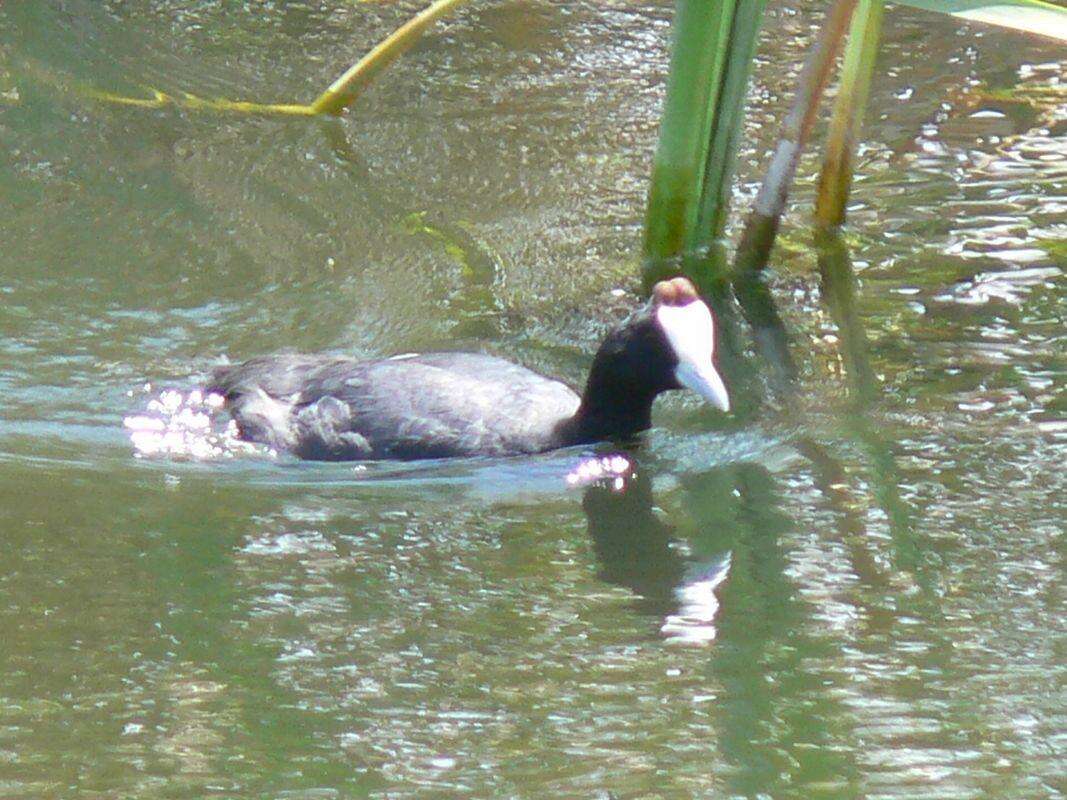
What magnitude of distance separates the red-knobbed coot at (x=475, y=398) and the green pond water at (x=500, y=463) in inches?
4.1

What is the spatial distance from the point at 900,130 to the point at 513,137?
1635 millimetres

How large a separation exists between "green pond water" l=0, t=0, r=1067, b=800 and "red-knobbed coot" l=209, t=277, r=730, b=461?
0.10m

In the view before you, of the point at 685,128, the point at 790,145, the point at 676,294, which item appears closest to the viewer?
the point at 676,294

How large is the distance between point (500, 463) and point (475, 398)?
0.25 metres

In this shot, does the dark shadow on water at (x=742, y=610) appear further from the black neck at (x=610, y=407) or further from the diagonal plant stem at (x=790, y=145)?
the diagonal plant stem at (x=790, y=145)

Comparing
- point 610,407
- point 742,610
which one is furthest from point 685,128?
point 742,610

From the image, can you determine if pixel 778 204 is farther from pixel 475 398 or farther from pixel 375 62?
pixel 375 62

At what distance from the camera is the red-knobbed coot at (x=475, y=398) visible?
183 inches

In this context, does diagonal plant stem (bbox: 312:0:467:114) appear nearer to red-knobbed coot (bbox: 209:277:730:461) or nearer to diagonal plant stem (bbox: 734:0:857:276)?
diagonal plant stem (bbox: 734:0:857:276)

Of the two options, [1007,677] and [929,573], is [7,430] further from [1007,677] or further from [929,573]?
[1007,677]

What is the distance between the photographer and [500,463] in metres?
4.78

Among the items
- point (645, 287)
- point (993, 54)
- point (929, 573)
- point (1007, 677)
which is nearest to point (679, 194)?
point (645, 287)

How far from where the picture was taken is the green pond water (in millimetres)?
3004

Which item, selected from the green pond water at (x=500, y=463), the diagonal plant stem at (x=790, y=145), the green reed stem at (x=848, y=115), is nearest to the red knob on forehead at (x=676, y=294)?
the green pond water at (x=500, y=463)
